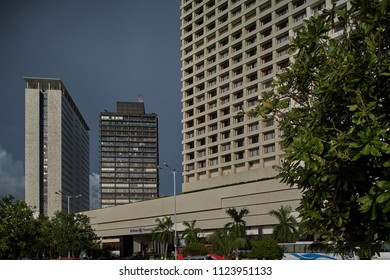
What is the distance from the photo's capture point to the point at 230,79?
6581cm

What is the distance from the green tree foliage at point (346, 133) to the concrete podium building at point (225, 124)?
43.3 m

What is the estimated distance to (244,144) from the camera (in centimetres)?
6222

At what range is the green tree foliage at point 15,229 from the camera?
23422 millimetres

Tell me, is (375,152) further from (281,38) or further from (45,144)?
(45,144)

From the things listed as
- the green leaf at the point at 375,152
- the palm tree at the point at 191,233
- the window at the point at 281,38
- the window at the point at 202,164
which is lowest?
the palm tree at the point at 191,233

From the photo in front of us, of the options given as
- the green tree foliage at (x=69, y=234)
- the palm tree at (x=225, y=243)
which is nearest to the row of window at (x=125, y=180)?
the green tree foliage at (x=69, y=234)

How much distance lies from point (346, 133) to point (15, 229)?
21852 millimetres

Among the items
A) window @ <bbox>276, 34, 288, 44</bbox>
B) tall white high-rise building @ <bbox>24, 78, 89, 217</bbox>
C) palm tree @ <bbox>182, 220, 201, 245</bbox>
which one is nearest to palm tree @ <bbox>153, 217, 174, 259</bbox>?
palm tree @ <bbox>182, 220, 201, 245</bbox>

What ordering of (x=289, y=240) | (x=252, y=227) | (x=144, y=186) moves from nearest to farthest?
(x=289, y=240)
(x=252, y=227)
(x=144, y=186)

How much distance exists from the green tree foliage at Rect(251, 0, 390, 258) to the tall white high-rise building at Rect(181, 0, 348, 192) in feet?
165

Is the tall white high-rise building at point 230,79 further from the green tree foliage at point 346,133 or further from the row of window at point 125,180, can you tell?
the row of window at point 125,180

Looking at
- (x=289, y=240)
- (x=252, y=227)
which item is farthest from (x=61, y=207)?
(x=289, y=240)
